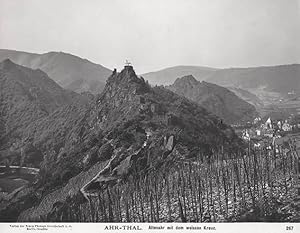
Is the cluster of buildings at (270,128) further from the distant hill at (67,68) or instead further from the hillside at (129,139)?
the distant hill at (67,68)

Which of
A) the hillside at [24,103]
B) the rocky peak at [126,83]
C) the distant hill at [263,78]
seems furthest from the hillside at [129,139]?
the distant hill at [263,78]

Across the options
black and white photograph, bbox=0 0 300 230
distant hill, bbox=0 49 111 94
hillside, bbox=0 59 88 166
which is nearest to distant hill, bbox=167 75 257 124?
black and white photograph, bbox=0 0 300 230

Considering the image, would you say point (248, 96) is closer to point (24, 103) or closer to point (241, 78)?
point (241, 78)

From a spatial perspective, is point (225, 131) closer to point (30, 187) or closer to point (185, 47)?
point (185, 47)

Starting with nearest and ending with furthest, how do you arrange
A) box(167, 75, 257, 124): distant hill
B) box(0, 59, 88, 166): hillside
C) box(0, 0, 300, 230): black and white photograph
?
box(0, 0, 300, 230): black and white photograph, box(167, 75, 257, 124): distant hill, box(0, 59, 88, 166): hillside

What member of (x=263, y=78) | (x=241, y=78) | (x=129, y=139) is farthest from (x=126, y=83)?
(x=263, y=78)

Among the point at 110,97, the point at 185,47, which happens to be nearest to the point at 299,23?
the point at 185,47

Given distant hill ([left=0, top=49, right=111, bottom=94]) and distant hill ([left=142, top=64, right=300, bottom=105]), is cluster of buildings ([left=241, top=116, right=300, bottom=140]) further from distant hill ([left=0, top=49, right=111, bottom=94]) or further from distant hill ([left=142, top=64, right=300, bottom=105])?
distant hill ([left=0, top=49, right=111, bottom=94])
